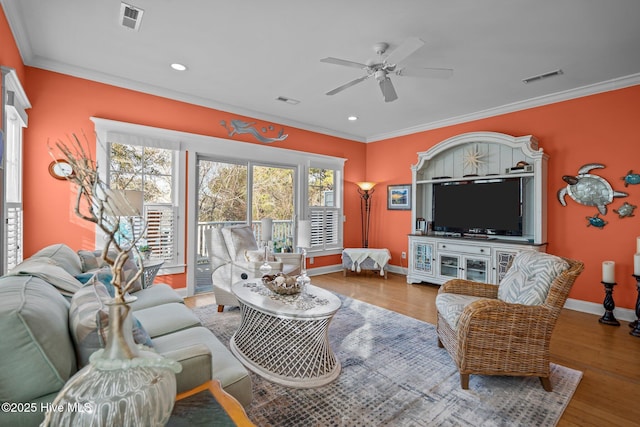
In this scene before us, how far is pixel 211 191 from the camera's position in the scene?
4652mm

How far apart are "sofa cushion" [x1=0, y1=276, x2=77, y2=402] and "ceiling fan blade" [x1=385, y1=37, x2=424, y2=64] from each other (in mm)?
2636

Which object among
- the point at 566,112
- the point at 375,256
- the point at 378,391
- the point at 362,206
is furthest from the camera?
the point at 362,206

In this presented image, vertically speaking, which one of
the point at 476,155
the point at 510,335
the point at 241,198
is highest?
the point at 476,155

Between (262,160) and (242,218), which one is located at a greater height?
(262,160)

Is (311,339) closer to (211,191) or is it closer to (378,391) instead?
(378,391)

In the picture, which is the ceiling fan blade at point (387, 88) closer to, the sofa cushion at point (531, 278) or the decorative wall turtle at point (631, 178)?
the sofa cushion at point (531, 278)

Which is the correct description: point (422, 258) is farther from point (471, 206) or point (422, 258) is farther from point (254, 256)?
point (254, 256)

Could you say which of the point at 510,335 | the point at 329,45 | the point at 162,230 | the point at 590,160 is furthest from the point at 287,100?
the point at 590,160

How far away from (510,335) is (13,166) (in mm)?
4606

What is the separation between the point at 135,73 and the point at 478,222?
5.10 m

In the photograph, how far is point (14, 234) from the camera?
2.79m

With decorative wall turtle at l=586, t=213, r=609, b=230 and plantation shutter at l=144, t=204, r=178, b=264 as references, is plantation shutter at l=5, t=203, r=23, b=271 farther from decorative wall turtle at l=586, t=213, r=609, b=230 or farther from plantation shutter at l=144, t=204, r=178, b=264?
decorative wall turtle at l=586, t=213, r=609, b=230

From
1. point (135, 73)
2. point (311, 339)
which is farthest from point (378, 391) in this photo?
point (135, 73)

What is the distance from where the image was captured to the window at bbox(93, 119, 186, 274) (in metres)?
3.76
